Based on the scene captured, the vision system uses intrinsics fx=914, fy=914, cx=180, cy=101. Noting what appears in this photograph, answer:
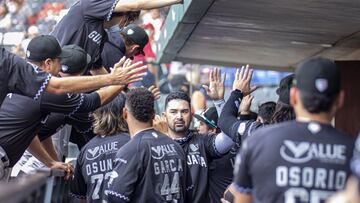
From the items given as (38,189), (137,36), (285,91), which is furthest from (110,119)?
(38,189)

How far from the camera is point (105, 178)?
7477 mm

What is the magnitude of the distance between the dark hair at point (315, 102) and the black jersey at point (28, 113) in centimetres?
294

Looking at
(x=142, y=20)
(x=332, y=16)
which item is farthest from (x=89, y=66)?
(x=142, y=20)

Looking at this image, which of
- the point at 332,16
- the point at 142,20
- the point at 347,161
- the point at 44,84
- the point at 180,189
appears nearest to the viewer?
the point at 347,161

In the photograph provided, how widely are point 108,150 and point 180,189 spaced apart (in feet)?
2.87

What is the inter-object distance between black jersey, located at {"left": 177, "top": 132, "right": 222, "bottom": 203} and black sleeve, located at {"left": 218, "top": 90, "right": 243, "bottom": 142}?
78cm

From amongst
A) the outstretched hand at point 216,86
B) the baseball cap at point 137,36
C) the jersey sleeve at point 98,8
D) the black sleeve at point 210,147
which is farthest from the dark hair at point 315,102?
the baseball cap at point 137,36

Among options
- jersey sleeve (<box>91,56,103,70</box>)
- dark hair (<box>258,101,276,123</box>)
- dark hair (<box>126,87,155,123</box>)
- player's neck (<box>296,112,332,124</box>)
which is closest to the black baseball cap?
dark hair (<box>126,87,155,123</box>)

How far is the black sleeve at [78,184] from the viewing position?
7799 millimetres

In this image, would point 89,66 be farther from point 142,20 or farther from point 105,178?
point 142,20

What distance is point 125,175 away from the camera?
6.66m

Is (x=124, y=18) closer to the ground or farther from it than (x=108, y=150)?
farther from it

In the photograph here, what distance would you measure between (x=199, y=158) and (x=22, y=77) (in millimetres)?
2011

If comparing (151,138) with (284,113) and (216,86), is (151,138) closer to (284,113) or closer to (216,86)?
(216,86)
